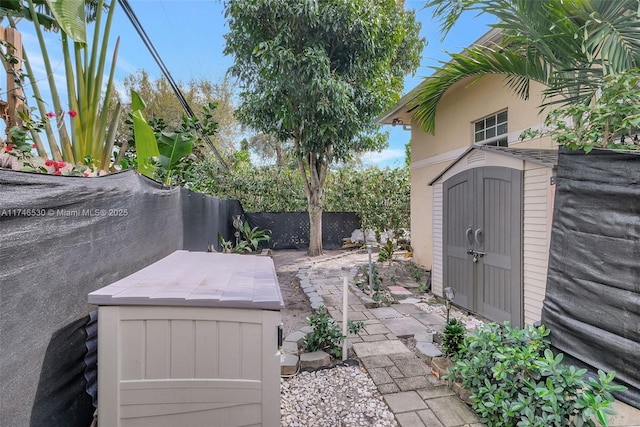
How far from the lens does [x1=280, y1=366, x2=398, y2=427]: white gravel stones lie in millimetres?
2275

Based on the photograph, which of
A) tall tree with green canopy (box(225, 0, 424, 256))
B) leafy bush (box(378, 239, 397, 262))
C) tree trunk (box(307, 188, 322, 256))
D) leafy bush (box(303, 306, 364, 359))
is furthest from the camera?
tree trunk (box(307, 188, 322, 256))

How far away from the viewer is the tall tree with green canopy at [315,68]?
22.2ft

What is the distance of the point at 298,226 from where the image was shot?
37.3 feet

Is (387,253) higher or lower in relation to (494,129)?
lower

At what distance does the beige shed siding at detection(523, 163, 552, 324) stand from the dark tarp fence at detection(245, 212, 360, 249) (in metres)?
8.09

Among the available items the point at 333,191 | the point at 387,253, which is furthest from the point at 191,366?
the point at 333,191

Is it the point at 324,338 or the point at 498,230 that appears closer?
the point at 324,338

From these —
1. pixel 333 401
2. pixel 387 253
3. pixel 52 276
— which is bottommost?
pixel 333 401

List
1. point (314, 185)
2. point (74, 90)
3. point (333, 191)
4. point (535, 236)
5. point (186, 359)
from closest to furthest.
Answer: point (186, 359)
point (74, 90)
point (535, 236)
point (314, 185)
point (333, 191)

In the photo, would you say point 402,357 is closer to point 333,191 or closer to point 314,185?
point 314,185

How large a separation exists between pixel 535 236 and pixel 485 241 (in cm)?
70

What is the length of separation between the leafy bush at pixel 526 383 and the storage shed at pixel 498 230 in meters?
1.51

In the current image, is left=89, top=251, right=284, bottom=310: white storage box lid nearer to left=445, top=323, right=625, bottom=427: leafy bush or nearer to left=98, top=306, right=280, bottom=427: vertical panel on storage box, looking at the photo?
left=98, top=306, right=280, bottom=427: vertical panel on storage box

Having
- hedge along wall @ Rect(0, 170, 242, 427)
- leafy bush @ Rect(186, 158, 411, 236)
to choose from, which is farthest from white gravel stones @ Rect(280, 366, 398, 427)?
leafy bush @ Rect(186, 158, 411, 236)
